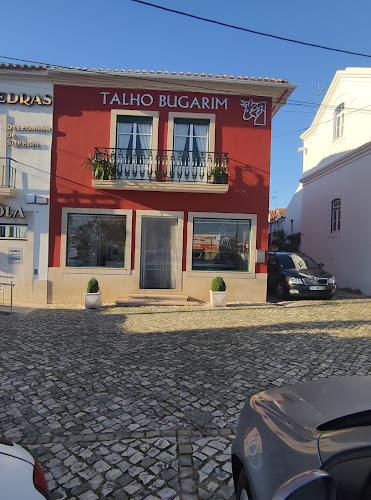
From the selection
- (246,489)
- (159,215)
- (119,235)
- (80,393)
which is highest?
(159,215)

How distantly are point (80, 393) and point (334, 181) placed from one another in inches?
563

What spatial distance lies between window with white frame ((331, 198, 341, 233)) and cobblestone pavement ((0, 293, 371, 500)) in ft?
23.5

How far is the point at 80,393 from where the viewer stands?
4.02 meters

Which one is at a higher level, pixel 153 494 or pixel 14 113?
pixel 14 113

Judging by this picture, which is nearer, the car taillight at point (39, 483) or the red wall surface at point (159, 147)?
the car taillight at point (39, 483)

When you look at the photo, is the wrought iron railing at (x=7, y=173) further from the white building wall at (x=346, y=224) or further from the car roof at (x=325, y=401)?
the white building wall at (x=346, y=224)

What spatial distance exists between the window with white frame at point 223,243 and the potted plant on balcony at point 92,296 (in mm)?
3216

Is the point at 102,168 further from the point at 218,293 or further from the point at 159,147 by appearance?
the point at 218,293

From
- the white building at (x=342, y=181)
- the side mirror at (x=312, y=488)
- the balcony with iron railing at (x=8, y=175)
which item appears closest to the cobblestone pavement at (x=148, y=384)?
the side mirror at (x=312, y=488)

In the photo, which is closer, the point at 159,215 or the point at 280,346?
the point at 280,346

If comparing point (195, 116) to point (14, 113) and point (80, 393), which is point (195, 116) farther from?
point (80, 393)

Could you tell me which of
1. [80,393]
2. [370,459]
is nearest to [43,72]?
[80,393]

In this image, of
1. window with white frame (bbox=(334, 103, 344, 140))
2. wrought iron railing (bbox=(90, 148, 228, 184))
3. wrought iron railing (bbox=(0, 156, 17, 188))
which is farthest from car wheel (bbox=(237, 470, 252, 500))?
window with white frame (bbox=(334, 103, 344, 140))

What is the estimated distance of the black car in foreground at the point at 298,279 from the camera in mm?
10680
